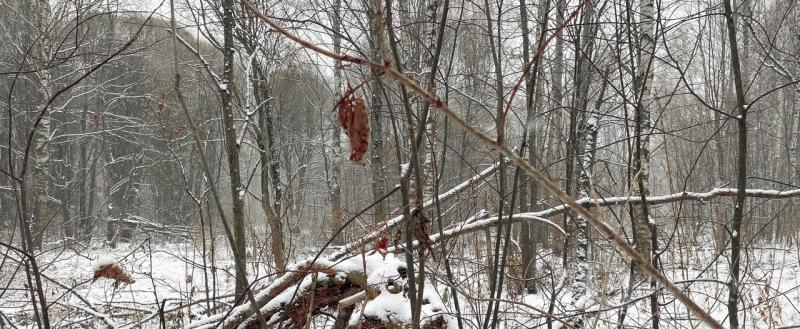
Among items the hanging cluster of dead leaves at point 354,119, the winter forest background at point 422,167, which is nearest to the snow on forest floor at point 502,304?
the winter forest background at point 422,167

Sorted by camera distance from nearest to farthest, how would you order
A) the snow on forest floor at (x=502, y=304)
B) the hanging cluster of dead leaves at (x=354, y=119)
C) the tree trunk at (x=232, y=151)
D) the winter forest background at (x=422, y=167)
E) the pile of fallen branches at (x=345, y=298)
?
the hanging cluster of dead leaves at (x=354, y=119) → the winter forest background at (x=422, y=167) → the pile of fallen branches at (x=345, y=298) → the snow on forest floor at (x=502, y=304) → the tree trunk at (x=232, y=151)

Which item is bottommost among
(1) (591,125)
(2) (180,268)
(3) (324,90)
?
(2) (180,268)

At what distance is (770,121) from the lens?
14.3 m

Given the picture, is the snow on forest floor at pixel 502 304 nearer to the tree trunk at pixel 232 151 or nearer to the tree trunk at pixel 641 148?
the tree trunk at pixel 641 148

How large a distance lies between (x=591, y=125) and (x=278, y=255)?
129 inches

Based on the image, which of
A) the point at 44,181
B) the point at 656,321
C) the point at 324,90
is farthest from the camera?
the point at 324,90

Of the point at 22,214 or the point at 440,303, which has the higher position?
the point at 22,214

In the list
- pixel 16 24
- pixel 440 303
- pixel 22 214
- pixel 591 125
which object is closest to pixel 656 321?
pixel 440 303

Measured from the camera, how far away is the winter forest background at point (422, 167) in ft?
4.83

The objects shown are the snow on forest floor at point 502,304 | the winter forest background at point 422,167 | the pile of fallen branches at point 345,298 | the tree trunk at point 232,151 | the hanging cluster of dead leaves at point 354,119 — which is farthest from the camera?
the tree trunk at point 232,151

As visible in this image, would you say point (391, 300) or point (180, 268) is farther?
point (180, 268)

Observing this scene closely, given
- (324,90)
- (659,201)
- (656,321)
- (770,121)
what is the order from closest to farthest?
1. (656,321)
2. (659,201)
3. (770,121)
4. (324,90)

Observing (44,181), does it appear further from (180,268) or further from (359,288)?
(359,288)

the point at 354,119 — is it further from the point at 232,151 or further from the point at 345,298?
the point at 232,151
